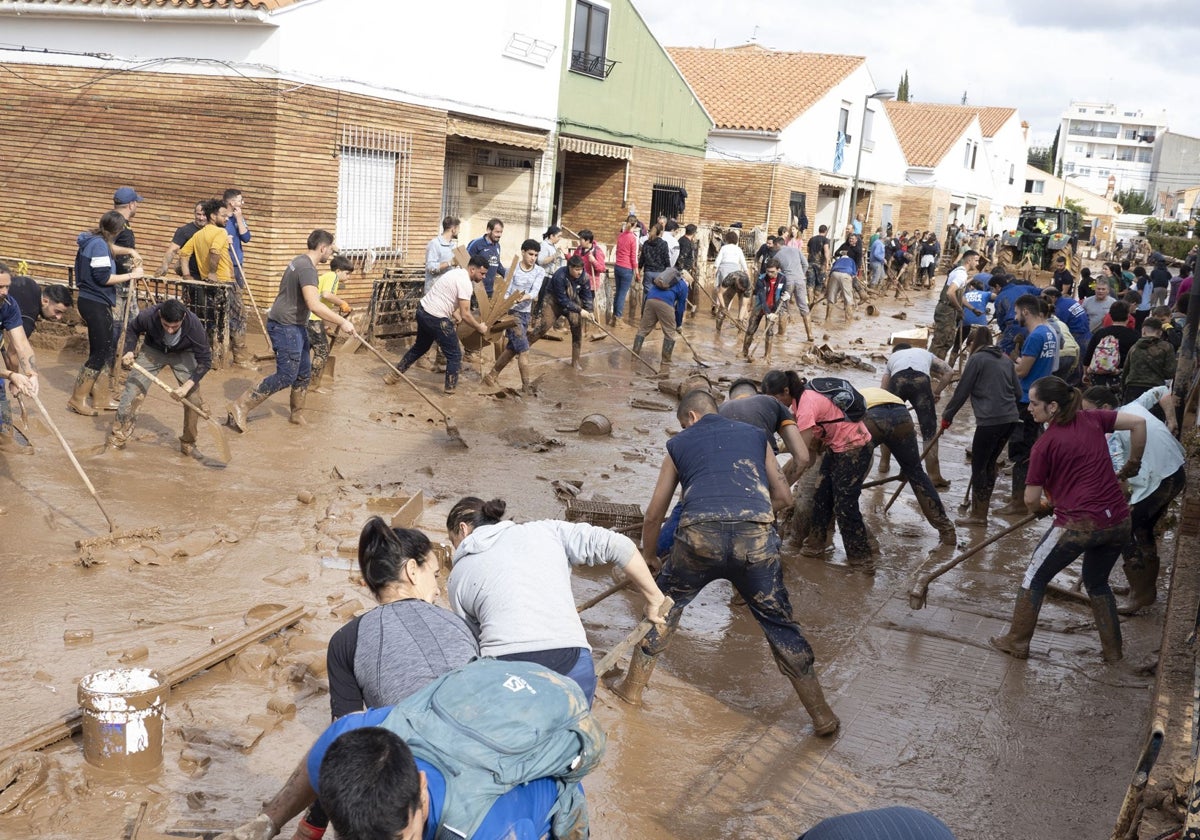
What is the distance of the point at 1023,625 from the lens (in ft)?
21.3

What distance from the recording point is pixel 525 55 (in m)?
17.1

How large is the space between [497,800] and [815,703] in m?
3.14

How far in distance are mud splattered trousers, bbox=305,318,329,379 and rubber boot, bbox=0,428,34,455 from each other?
8.48 ft

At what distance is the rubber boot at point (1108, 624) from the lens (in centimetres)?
649

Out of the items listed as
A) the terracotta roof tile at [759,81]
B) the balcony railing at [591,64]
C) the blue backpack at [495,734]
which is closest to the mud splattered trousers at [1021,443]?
the blue backpack at [495,734]

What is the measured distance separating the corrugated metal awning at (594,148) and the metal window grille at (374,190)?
444 centimetres

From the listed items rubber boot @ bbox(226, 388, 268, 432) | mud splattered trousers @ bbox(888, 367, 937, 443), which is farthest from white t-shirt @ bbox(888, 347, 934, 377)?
rubber boot @ bbox(226, 388, 268, 432)

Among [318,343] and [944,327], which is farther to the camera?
[944,327]

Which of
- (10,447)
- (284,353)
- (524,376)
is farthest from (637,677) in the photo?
(524,376)

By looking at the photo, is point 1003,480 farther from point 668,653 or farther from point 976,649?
point 668,653

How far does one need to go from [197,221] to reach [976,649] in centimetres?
861

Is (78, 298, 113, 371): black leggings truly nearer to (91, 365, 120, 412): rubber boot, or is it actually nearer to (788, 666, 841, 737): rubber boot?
(91, 365, 120, 412): rubber boot

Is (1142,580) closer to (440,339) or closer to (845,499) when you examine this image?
(845,499)

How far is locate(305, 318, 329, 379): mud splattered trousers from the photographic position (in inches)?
396
